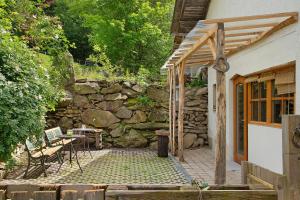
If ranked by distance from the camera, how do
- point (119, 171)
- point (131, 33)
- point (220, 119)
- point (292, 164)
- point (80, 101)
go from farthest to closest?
point (131, 33)
point (80, 101)
point (119, 171)
point (220, 119)
point (292, 164)

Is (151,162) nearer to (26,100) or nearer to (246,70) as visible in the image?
(246,70)

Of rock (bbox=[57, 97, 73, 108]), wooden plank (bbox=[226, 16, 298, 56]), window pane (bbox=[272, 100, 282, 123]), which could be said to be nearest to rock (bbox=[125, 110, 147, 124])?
rock (bbox=[57, 97, 73, 108])

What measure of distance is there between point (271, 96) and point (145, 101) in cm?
532

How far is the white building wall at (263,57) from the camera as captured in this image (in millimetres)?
5359

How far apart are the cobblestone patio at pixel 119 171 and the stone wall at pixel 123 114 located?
121 cm

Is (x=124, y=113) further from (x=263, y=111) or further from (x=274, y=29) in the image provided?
(x=274, y=29)

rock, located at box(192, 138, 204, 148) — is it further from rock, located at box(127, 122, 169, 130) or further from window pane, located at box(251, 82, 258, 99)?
window pane, located at box(251, 82, 258, 99)

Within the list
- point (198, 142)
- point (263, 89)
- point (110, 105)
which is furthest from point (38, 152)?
point (198, 142)

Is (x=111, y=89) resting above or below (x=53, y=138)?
above

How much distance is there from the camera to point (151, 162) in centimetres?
919

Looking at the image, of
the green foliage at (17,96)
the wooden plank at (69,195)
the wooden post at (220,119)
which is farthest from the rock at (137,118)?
the wooden plank at (69,195)

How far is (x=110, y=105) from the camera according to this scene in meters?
11.7

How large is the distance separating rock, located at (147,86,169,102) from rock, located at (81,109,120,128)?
4.55ft

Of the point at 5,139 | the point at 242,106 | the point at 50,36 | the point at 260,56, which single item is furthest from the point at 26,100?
the point at 50,36
